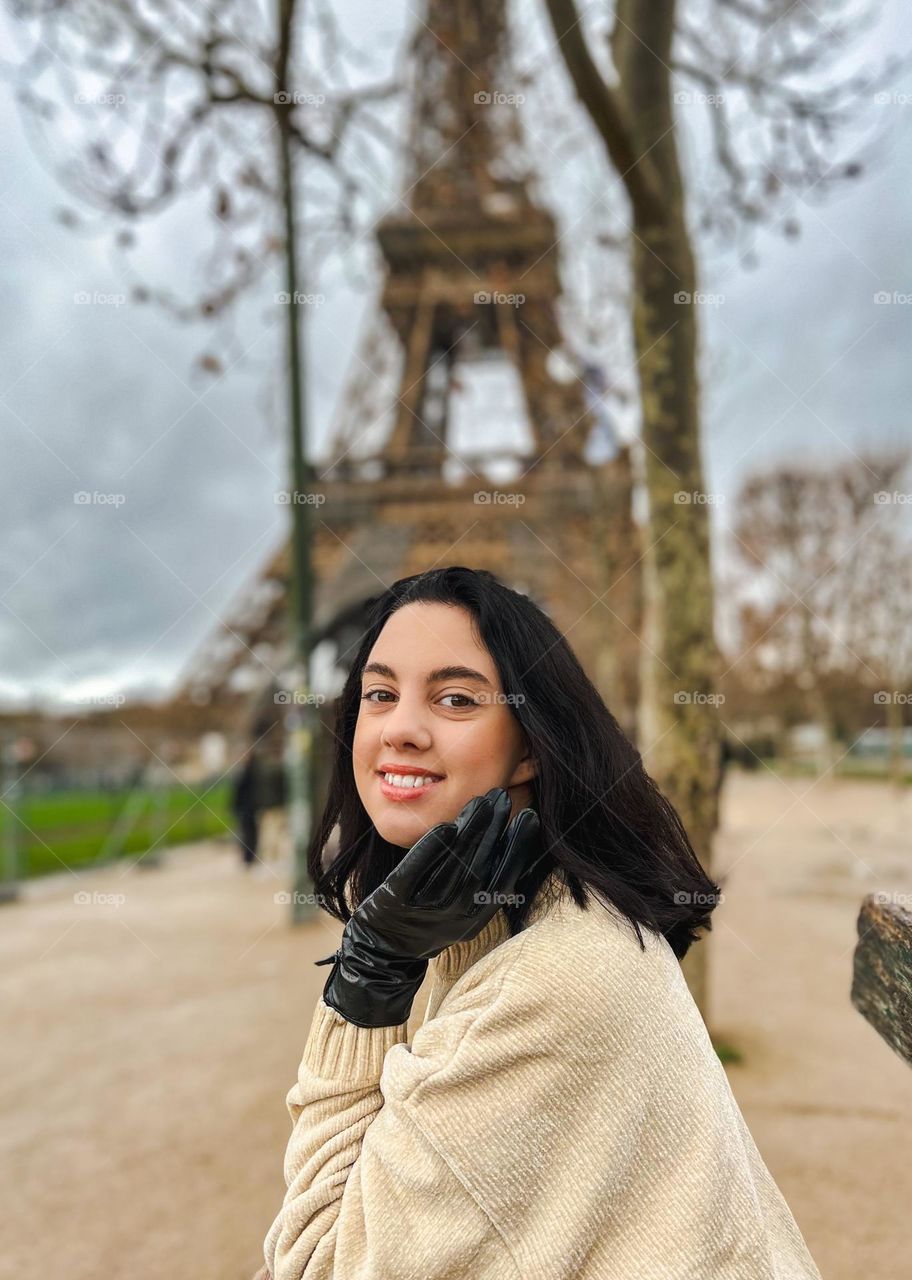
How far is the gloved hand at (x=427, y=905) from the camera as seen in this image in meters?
1.50

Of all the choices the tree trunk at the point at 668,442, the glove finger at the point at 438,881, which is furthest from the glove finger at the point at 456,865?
the tree trunk at the point at 668,442

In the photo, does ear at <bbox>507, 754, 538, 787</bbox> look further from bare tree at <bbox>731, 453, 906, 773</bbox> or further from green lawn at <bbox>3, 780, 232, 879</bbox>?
bare tree at <bbox>731, 453, 906, 773</bbox>

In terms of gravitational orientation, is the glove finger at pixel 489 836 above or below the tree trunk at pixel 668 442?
below

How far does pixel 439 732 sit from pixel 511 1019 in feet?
1.71

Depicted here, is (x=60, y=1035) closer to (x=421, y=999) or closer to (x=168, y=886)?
(x=421, y=999)

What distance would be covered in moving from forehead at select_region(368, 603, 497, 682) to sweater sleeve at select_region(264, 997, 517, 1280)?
1.94 feet

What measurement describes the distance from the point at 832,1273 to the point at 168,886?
1040 centimetres

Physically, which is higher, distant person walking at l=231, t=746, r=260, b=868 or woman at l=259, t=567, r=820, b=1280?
woman at l=259, t=567, r=820, b=1280

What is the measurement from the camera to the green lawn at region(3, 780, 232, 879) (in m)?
15.4

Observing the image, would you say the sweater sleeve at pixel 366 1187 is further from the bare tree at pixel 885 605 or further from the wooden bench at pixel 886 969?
the bare tree at pixel 885 605

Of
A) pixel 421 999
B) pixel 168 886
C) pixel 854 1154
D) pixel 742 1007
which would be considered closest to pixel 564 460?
pixel 168 886

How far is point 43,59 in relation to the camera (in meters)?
4.46

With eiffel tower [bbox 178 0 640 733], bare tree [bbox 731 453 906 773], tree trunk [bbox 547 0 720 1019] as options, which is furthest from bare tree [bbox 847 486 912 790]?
tree trunk [bbox 547 0 720 1019]

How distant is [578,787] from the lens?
1707mm
